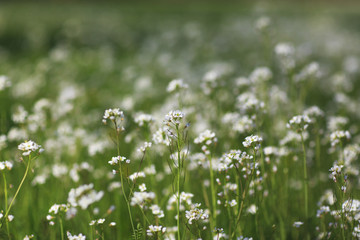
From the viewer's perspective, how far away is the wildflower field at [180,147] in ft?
8.34

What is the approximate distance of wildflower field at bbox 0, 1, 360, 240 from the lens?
2.54 m

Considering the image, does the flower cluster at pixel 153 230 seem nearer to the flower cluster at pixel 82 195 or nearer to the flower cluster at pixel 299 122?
the flower cluster at pixel 82 195

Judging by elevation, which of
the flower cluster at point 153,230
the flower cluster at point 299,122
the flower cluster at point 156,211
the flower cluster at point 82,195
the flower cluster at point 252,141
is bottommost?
the flower cluster at point 153,230

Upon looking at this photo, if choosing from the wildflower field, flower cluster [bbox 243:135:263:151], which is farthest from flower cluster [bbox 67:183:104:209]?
flower cluster [bbox 243:135:263:151]

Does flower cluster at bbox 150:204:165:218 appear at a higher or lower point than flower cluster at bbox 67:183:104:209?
lower

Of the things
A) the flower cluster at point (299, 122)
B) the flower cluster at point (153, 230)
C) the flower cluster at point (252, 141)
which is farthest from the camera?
the flower cluster at point (299, 122)

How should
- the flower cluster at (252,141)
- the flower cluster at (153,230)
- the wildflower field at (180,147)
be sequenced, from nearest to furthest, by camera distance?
the flower cluster at (153,230) < the flower cluster at (252,141) < the wildflower field at (180,147)

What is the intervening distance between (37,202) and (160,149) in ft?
4.86

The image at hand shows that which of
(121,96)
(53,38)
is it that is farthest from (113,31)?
(121,96)

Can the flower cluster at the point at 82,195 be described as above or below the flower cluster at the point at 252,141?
below

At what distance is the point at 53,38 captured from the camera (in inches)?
535

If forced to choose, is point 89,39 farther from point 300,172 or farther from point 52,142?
point 300,172

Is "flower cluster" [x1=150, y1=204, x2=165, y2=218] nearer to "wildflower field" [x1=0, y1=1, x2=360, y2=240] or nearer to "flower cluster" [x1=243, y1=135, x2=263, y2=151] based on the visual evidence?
"wildflower field" [x1=0, y1=1, x2=360, y2=240]

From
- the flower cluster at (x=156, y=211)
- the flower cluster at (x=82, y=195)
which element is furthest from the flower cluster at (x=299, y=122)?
the flower cluster at (x=82, y=195)
